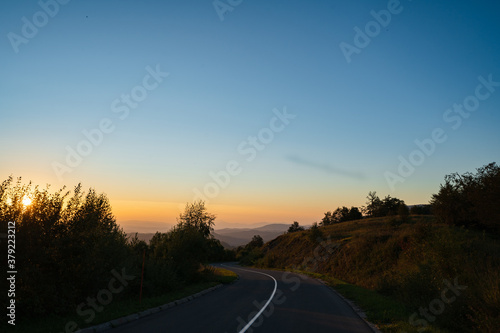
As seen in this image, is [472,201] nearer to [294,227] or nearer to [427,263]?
[427,263]

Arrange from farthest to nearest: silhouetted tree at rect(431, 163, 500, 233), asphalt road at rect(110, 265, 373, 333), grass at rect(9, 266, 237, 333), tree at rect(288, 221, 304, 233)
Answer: tree at rect(288, 221, 304, 233)
silhouetted tree at rect(431, 163, 500, 233)
asphalt road at rect(110, 265, 373, 333)
grass at rect(9, 266, 237, 333)

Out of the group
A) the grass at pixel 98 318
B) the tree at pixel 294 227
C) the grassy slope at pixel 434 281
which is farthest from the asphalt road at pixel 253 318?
the tree at pixel 294 227

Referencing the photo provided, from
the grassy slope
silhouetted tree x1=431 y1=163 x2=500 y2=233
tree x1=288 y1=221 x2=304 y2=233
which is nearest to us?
the grassy slope

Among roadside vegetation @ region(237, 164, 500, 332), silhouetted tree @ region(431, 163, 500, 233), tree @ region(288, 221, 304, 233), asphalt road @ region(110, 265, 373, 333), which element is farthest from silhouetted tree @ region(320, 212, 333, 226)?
asphalt road @ region(110, 265, 373, 333)

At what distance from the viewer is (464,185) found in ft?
119

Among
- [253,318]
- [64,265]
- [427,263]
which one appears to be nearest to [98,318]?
[64,265]

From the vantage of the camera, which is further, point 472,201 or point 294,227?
point 294,227

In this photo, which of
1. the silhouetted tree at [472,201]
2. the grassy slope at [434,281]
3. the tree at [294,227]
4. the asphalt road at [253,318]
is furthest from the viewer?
the tree at [294,227]

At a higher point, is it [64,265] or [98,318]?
[64,265]

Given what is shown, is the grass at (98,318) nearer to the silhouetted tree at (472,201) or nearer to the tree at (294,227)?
the silhouetted tree at (472,201)

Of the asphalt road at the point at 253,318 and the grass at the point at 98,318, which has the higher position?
the grass at the point at 98,318

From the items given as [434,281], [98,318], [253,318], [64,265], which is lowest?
[434,281]

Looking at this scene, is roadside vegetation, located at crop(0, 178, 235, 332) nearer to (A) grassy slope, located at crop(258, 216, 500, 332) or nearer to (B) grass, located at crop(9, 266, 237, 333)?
(B) grass, located at crop(9, 266, 237, 333)

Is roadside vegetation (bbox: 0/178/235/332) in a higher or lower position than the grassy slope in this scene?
higher
